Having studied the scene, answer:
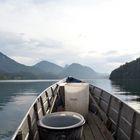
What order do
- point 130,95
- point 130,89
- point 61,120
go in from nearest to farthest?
point 61,120 → point 130,95 → point 130,89

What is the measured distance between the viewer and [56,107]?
14336 mm

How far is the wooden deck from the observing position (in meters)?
9.63

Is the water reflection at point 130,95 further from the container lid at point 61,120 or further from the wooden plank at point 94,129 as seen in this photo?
the container lid at point 61,120

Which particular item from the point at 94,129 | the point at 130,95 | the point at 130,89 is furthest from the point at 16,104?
the point at 94,129

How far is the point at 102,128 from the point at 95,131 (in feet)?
1.27

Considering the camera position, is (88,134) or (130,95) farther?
(130,95)

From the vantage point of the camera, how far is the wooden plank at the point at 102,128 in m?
9.44

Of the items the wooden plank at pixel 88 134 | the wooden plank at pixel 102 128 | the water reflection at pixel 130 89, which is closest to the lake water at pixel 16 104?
the water reflection at pixel 130 89

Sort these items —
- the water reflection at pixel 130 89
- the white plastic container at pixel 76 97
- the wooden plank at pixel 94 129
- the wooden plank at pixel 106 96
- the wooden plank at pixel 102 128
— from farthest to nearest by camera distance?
1. the water reflection at pixel 130 89
2. the wooden plank at pixel 106 96
3. the white plastic container at pixel 76 97
4. the wooden plank at pixel 94 129
5. the wooden plank at pixel 102 128

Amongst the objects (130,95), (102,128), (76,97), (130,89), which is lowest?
(102,128)

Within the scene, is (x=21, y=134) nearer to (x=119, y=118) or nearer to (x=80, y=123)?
(x=80, y=123)

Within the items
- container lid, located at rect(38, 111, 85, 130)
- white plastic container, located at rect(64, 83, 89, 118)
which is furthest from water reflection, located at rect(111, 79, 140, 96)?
container lid, located at rect(38, 111, 85, 130)

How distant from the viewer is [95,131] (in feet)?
34.4

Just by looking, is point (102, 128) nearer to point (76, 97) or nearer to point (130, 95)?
point (76, 97)
